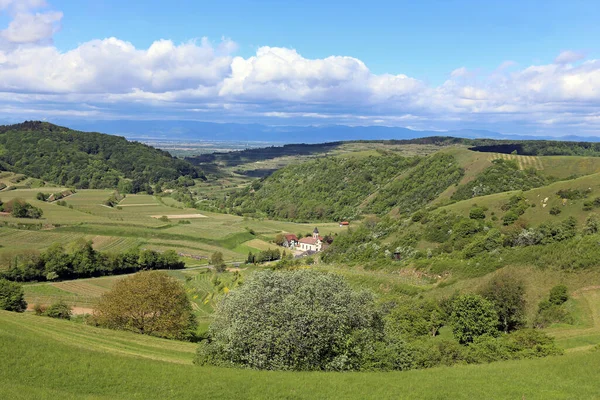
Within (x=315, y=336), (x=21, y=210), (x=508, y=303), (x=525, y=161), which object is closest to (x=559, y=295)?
(x=508, y=303)

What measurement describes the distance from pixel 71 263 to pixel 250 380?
A: 3218 inches

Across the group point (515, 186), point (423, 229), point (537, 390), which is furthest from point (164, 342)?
point (515, 186)

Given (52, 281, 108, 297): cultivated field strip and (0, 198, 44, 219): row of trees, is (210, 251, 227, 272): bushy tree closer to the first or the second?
(52, 281, 108, 297): cultivated field strip

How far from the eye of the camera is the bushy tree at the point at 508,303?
44.8 meters

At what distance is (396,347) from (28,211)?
13649 cm

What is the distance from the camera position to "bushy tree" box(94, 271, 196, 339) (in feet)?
153

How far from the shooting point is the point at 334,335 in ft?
91.8

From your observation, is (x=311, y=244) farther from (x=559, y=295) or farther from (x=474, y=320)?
(x=474, y=320)

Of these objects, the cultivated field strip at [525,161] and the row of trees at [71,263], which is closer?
the row of trees at [71,263]

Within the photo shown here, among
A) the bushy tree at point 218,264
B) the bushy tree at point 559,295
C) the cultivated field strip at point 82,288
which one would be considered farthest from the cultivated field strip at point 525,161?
the cultivated field strip at point 82,288

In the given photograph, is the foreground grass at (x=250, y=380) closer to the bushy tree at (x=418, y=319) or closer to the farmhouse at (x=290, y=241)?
the bushy tree at (x=418, y=319)

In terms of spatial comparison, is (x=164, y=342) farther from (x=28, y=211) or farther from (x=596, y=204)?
(x=28, y=211)

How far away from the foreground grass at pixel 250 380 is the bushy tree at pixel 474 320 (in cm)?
1417

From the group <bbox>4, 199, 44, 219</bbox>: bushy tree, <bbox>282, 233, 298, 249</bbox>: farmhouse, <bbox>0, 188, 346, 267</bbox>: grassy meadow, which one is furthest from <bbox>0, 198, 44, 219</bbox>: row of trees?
<bbox>282, 233, 298, 249</bbox>: farmhouse
